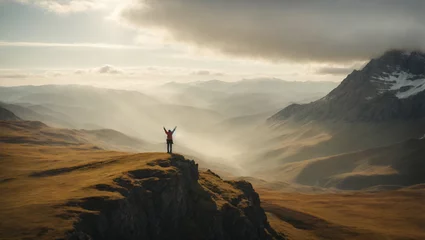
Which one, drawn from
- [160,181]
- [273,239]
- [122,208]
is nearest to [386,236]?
[273,239]

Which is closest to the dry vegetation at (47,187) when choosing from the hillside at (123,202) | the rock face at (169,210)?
the hillside at (123,202)

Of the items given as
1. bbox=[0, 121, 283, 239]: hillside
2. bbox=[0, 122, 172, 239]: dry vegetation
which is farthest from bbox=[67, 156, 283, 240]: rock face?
bbox=[0, 122, 172, 239]: dry vegetation

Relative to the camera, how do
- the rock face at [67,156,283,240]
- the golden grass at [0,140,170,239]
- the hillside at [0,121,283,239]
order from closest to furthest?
the golden grass at [0,140,170,239]
the hillside at [0,121,283,239]
the rock face at [67,156,283,240]

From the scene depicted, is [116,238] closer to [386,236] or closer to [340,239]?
[340,239]

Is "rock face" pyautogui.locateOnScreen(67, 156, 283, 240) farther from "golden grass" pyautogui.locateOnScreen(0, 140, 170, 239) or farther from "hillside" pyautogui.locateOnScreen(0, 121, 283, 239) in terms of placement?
"golden grass" pyautogui.locateOnScreen(0, 140, 170, 239)

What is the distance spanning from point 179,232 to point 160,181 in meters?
13.8

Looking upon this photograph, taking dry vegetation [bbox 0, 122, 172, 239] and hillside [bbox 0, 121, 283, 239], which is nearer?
dry vegetation [bbox 0, 122, 172, 239]

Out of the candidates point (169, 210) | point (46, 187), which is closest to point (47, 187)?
point (46, 187)

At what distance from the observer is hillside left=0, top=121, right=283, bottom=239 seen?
7610 cm

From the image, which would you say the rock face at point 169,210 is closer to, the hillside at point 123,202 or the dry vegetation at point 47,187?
the hillside at point 123,202

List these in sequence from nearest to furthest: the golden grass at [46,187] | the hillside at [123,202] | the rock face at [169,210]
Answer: the golden grass at [46,187]
the hillside at [123,202]
the rock face at [169,210]

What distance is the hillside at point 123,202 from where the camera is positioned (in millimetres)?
76100

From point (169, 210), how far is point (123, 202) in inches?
648

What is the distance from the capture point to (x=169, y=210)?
101062 millimetres
